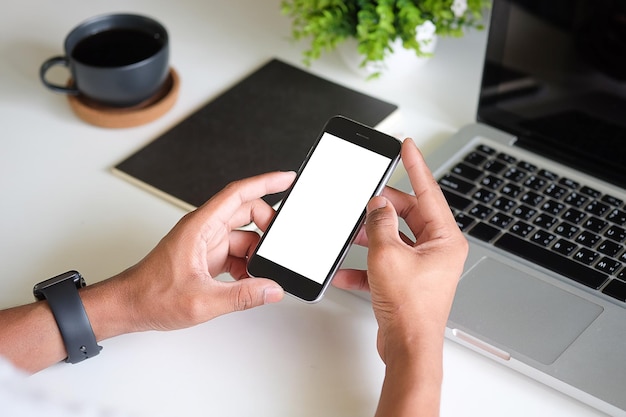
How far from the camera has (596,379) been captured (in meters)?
0.70

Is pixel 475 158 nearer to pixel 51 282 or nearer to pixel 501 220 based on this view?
pixel 501 220

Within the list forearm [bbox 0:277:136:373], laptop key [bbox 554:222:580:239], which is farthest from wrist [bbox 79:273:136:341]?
laptop key [bbox 554:222:580:239]

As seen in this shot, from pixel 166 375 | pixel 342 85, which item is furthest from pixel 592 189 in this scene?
pixel 166 375

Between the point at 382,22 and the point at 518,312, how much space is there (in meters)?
0.38

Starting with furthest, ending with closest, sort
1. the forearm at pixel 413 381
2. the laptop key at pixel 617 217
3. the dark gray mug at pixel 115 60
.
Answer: the dark gray mug at pixel 115 60 < the laptop key at pixel 617 217 < the forearm at pixel 413 381

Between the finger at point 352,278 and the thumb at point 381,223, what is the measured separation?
0.07m

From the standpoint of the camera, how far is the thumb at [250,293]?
2.27ft

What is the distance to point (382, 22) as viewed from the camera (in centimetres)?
95

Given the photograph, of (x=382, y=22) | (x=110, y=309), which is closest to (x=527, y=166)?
(x=382, y=22)

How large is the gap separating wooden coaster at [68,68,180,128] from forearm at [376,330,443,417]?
0.49 m

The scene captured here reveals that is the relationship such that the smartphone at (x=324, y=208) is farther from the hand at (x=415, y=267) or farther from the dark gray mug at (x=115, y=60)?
the dark gray mug at (x=115, y=60)

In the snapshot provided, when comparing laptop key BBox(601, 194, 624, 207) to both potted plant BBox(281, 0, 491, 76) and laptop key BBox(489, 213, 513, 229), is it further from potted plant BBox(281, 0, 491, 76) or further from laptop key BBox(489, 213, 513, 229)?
potted plant BBox(281, 0, 491, 76)

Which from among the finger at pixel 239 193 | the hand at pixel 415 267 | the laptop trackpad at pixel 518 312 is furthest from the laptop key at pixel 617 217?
the finger at pixel 239 193

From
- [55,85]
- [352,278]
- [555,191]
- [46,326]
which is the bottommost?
[46,326]
